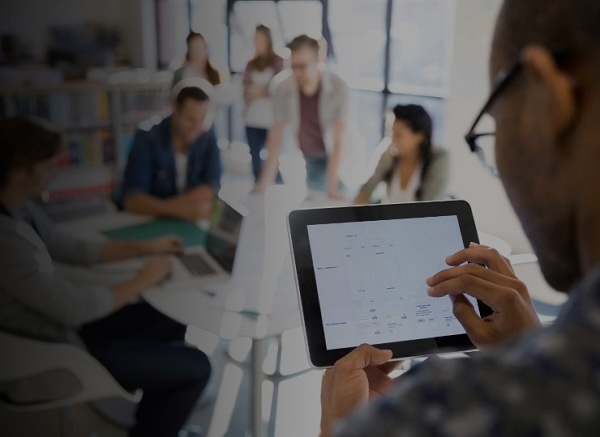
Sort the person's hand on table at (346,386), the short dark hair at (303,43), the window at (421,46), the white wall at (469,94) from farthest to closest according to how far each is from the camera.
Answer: the white wall at (469,94) → the window at (421,46) → the short dark hair at (303,43) → the person's hand on table at (346,386)

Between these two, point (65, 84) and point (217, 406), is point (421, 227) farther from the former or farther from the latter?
point (217, 406)

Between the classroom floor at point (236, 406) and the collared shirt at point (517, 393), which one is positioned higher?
the collared shirt at point (517, 393)

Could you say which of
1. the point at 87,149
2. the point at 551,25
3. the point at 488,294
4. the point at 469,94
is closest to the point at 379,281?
the point at 488,294

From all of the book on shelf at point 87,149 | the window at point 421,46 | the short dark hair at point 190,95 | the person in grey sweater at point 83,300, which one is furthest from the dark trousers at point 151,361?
the window at point 421,46

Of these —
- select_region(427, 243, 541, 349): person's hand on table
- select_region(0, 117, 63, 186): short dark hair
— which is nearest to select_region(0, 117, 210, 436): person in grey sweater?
select_region(0, 117, 63, 186): short dark hair

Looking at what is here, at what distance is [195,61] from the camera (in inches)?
66.4

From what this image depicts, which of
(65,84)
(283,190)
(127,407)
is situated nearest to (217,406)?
(127,407)

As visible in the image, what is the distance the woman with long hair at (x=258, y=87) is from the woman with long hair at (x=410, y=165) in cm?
48

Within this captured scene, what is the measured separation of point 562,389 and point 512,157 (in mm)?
206

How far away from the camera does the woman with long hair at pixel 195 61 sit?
167cm

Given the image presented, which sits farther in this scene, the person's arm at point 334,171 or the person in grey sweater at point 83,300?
the person's arm at point 334,171

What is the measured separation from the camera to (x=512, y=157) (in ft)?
1.48

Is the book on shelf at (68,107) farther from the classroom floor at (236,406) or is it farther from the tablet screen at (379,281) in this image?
the tablet screen at (379,281)

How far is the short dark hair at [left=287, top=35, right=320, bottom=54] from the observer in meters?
2.00
